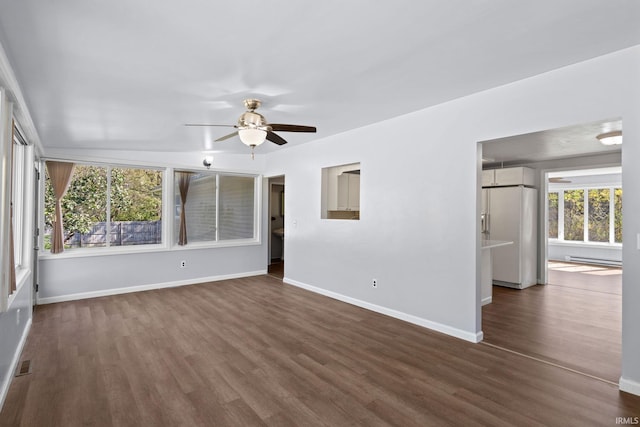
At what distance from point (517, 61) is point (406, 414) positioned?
275 centimetres

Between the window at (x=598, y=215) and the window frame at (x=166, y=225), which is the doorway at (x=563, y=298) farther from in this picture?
the window frame at (x=166, y=225)

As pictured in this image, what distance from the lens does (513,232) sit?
5.89 m

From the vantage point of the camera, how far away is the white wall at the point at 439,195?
2.45 meters

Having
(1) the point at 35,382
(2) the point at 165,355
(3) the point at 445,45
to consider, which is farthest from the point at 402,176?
(1) the point at 35,382

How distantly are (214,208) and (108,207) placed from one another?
1.78 m

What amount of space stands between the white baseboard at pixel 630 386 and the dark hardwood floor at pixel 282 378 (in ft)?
0.19

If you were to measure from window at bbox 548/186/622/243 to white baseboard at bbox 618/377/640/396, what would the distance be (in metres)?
7.63

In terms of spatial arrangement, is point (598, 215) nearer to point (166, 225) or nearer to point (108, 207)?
point (166, 225)

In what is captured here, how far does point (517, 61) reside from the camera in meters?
2.59

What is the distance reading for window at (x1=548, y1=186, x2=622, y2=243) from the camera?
825 cm

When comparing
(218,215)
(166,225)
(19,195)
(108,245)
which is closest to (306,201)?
(218,215)

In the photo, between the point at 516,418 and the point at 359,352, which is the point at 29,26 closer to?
the point at 359,352

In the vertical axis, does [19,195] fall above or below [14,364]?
above
